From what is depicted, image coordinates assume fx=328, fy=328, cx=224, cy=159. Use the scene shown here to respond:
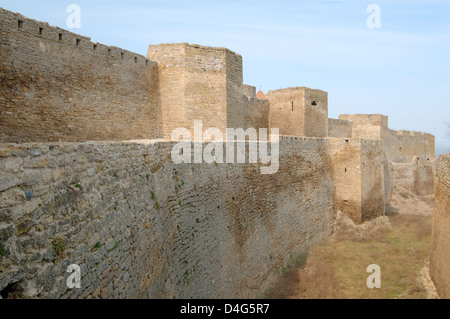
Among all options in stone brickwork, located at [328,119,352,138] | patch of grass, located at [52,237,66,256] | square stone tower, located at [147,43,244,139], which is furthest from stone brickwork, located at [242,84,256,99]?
patch of grass, located at [52,237,66,256]

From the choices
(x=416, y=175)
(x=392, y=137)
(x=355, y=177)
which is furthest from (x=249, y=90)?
(x=355, y=177)

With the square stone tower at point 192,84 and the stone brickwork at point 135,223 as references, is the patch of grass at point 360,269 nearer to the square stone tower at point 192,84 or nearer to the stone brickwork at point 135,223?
the stone brickwork at point 135,223

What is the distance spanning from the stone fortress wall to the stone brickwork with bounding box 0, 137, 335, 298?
2 centimetres

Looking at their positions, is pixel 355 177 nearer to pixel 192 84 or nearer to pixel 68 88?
pixel 192 84

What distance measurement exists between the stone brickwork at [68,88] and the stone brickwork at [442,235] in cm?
932

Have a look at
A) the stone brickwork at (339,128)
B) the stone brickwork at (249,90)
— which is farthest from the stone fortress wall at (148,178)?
the stone brickwork at (249,90)

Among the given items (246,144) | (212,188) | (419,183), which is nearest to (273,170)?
(246,144)

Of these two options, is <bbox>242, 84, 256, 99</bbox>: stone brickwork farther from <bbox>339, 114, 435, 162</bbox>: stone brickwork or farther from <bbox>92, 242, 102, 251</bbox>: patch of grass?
<bbox>92, 242, 102, 251</bbox>: patch of grass

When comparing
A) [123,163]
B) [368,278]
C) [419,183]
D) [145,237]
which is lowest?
[368,278]

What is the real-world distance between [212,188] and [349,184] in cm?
963

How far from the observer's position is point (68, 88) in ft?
31.0

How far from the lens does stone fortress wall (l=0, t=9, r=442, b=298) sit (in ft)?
8.52

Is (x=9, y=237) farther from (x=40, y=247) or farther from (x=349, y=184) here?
(x=349, y=184)
